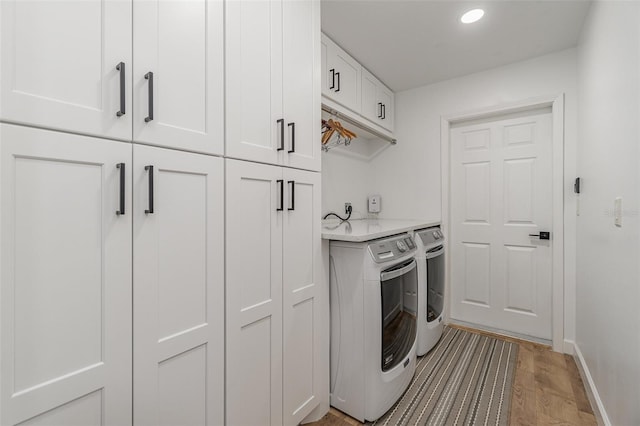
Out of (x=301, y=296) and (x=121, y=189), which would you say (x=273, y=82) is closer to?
(x=121, y=189)

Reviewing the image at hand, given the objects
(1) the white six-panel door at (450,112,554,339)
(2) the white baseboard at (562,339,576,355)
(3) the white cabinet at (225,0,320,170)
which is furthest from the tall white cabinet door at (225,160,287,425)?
(2) the white baseboard at (562,339,576,355)

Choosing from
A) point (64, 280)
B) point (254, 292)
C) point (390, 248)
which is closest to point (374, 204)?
point (390, 248)

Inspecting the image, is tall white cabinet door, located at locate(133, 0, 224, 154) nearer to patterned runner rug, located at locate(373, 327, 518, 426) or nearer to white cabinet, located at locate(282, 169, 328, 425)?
white cabinet, located at locate(282, 169, 328, 425)

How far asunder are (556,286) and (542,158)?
1070 millimetres

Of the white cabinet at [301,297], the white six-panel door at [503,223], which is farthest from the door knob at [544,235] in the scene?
the white cabinet at [301,297]

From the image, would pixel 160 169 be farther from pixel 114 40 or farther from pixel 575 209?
pixel 575 209

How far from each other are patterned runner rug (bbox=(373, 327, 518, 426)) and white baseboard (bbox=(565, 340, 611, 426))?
387 millimetres

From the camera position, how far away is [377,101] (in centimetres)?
279

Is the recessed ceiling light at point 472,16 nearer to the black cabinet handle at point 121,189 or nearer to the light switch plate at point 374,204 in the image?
the light switch plate at point 374,204

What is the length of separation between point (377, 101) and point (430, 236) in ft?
4.43

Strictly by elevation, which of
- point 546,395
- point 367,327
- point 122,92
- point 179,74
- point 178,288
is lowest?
point 546,395

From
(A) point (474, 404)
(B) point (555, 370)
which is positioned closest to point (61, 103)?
(A) point (474, 404)

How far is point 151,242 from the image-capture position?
90cm

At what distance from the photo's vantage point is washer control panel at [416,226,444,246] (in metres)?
2.34
